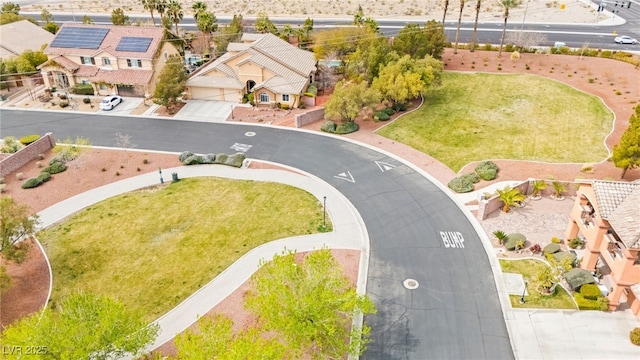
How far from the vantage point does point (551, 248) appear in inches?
1362

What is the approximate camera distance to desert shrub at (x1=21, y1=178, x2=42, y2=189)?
43594 millimetres

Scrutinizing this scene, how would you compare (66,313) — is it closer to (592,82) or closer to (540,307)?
(540,307)

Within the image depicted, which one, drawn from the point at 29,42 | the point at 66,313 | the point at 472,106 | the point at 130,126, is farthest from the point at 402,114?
the point at 29,42

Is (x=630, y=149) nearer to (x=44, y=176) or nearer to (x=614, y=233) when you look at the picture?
(x=614, y=233)

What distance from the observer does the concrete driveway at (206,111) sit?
57.4 m

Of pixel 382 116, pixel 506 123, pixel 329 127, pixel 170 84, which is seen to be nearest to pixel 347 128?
pixel 329 127

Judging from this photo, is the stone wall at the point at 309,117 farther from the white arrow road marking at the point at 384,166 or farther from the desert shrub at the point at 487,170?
the desert shrub at the point at 487,170

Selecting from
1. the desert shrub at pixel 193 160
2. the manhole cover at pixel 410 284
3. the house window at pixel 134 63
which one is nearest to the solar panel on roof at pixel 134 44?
the house window at pixel 134 63

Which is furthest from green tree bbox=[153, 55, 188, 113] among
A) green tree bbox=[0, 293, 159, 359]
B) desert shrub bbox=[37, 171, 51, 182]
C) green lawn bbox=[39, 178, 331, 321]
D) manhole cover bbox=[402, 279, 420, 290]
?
manhole cover bbox=[402, 279, 420, 290]

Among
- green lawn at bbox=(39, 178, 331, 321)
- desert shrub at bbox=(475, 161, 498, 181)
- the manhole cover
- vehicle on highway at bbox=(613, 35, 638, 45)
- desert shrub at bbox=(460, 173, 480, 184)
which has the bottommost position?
the manhole cover

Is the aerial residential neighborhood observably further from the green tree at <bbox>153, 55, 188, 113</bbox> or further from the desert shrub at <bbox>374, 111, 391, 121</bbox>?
the desert shrub at <bbox>374, 111, 391, 121</bbox>

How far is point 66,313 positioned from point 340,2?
102 m

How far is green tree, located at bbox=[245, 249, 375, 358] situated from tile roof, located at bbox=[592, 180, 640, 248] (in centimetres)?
1680

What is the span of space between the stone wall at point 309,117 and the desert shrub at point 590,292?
1345 inches
